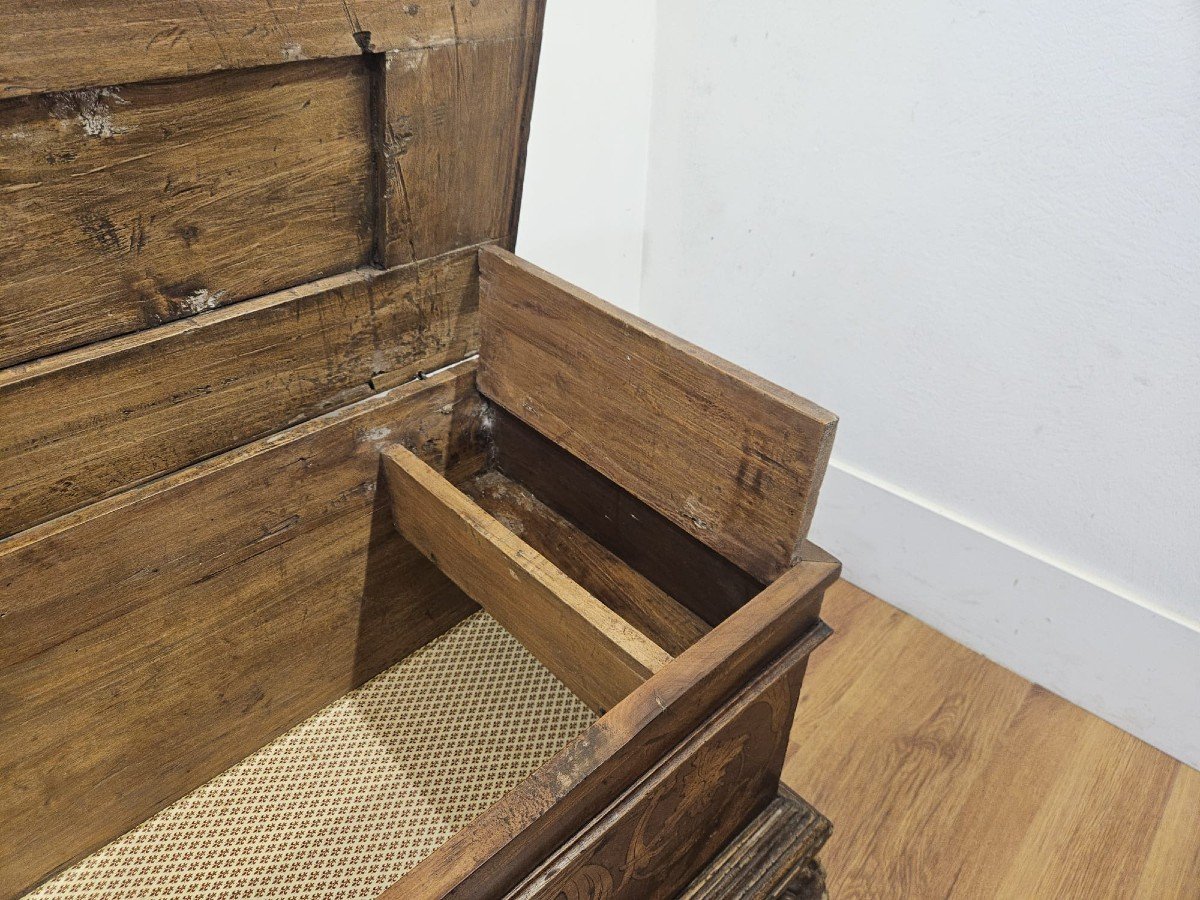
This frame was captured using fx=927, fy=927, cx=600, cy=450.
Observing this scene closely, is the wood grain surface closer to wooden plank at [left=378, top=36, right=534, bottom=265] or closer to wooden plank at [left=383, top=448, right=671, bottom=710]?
wooden plank at [left=383, top=448, right=671, bottom=710]

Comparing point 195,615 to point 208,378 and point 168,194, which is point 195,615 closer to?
point 208,378

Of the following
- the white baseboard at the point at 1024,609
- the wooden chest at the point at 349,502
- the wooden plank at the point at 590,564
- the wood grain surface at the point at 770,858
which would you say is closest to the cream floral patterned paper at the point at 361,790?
the wooden chest at the point at 349,502

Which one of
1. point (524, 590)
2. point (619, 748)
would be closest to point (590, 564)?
point (524, 590)

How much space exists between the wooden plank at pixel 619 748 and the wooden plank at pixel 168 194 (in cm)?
58

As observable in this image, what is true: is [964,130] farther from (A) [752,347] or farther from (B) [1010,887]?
(B) [1010,887]

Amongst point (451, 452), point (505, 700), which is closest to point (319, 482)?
point (451, 452)

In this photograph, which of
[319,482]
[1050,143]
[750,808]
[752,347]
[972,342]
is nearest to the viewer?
[750,808]

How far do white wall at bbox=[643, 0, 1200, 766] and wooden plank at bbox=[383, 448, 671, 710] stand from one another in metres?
0.77

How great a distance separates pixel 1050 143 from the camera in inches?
47.1

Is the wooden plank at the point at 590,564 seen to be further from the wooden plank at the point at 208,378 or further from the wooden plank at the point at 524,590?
the wooden plank at the point at 208,378

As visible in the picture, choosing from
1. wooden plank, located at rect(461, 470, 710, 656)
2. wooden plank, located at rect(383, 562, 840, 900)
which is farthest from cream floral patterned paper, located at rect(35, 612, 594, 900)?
wooden plank, located at rect(383, 562, 840, 900)

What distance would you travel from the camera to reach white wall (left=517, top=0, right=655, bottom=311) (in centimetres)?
149

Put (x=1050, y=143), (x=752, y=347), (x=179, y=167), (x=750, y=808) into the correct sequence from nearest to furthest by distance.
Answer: (x=179, y=167) < (x=750, y=808) < (x=1050, y=143) < (x=752, y=347)

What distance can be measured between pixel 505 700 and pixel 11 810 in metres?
0.55
